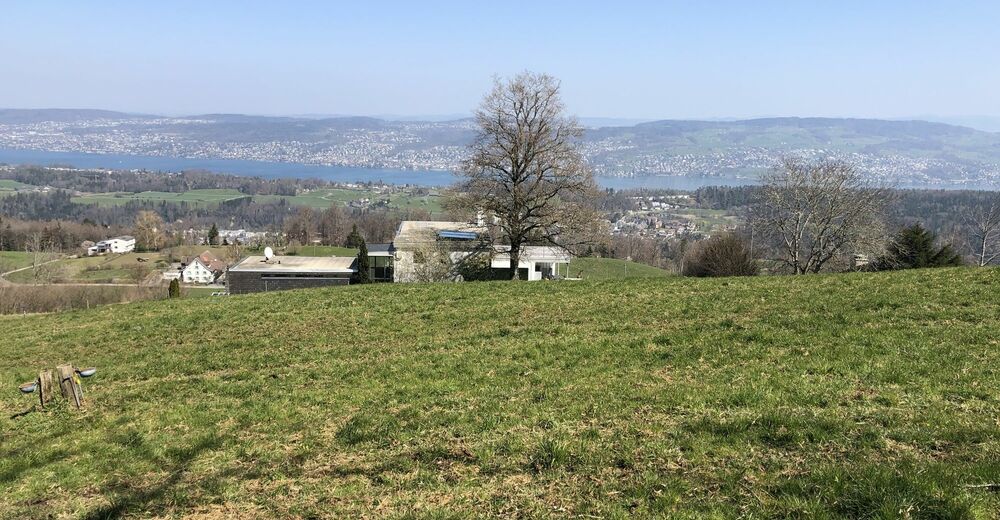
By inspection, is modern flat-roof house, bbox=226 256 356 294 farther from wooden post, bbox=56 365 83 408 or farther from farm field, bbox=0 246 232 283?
wooden post, bbox=56 365 83 408

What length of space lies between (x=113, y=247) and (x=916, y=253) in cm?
12341

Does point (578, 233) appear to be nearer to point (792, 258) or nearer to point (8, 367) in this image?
point (792, 258)

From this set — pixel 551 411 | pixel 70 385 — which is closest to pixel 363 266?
pixel 70 385

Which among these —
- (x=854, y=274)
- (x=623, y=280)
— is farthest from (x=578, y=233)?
(x=854, y=274)

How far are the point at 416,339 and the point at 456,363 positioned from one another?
2.94 metres

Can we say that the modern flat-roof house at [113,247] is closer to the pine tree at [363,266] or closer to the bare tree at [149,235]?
the bare tree at [149,235]

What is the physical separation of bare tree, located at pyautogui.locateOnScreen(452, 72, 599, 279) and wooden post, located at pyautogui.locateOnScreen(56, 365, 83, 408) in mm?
17857

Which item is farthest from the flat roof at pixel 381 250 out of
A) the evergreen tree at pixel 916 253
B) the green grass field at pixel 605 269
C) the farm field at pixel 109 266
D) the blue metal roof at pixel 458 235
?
the farm field at pixel 109 266

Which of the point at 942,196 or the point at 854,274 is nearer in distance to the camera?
the point at 854,274

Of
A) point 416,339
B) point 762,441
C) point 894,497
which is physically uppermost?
point 894,497

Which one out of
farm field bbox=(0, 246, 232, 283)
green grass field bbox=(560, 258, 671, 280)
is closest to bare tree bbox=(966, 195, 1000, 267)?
green grass field bbox=(560, 258, 671, 280)

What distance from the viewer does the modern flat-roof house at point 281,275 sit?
49.5 metres

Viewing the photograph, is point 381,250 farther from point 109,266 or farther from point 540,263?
point 109,266

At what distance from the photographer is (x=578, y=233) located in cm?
2825
